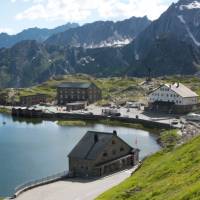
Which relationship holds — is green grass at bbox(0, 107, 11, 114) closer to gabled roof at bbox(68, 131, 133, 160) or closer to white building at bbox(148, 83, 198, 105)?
white building at bbox(148, 83, 198, 105)

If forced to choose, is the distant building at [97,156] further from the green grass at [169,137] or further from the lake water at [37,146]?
the green grass at [169,137]

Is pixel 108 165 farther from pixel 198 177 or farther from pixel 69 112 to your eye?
pixel 69 112

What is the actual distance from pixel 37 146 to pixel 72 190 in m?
50.8

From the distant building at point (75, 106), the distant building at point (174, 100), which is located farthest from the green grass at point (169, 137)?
the distant building at point (75, 106)

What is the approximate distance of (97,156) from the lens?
72312 millimetres

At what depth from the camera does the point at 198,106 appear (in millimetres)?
160750

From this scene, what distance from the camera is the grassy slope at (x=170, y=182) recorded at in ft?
114

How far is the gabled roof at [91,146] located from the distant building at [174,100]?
273ft

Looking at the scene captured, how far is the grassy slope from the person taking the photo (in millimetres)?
34656

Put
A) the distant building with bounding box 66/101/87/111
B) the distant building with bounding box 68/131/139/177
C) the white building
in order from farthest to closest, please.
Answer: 1. the distant building with bounding box 66/101/87/111
2. the white building
3. the distant building with bounding box 68/131/139/177

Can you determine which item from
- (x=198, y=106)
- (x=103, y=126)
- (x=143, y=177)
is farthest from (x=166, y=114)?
(x=143, y=177)

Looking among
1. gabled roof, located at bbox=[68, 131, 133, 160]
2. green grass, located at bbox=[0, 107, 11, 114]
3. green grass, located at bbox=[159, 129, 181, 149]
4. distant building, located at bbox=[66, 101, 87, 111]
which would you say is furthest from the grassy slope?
green grass, located at bbox=[0, 107, 11, 114]

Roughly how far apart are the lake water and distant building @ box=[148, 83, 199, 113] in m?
23.5

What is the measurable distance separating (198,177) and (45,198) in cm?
2736
